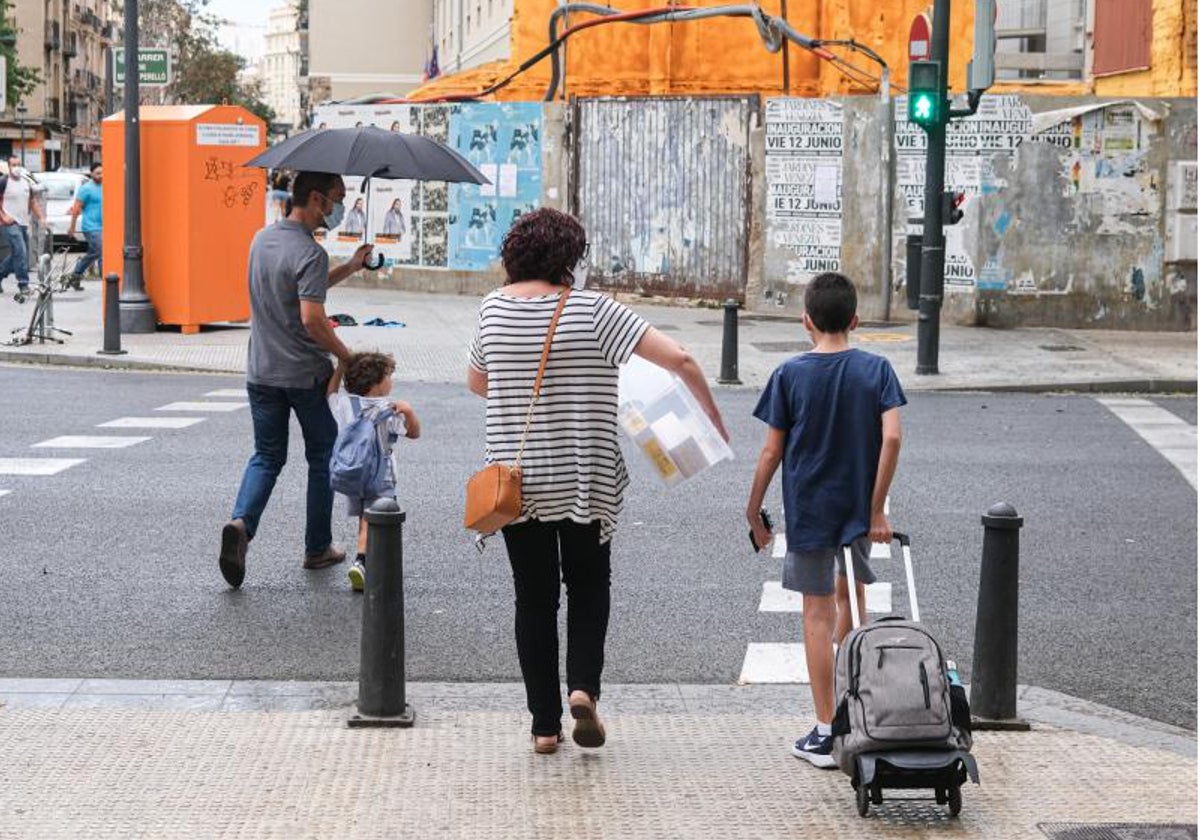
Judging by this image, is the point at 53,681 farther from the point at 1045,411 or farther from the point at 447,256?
the point at 447,256

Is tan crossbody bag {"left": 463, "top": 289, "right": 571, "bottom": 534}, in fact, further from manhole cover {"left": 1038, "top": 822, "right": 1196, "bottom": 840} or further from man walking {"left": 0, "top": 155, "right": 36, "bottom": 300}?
man walking {"left": 0, "top": 155, "right": 36, "bottom": 300}

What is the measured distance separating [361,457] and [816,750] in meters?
3.14

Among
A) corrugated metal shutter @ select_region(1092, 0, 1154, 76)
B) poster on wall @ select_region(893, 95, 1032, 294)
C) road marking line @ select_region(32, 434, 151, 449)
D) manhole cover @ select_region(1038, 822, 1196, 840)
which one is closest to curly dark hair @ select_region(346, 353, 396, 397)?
manhole cover @ select_region(1038, 822, 1196, 840)

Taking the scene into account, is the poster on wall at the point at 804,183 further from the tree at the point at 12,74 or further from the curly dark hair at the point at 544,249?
the tree at the point at 12,74

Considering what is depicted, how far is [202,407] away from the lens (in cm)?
1524

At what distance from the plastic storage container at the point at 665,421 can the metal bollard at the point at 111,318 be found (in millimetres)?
12904

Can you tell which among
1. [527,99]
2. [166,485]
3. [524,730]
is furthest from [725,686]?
[527,99]

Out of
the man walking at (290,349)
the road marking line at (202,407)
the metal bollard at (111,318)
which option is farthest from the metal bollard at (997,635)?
the metal bollard at (111,318)

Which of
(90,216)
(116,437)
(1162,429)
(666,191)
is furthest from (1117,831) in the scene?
(90,216)

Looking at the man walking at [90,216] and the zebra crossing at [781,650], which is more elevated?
the man walking at [90,216]

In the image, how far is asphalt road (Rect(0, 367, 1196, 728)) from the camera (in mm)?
7613

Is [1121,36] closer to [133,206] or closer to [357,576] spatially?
[133,206]

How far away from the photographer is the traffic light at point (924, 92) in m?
17.6

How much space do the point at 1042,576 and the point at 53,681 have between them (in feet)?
15.4
